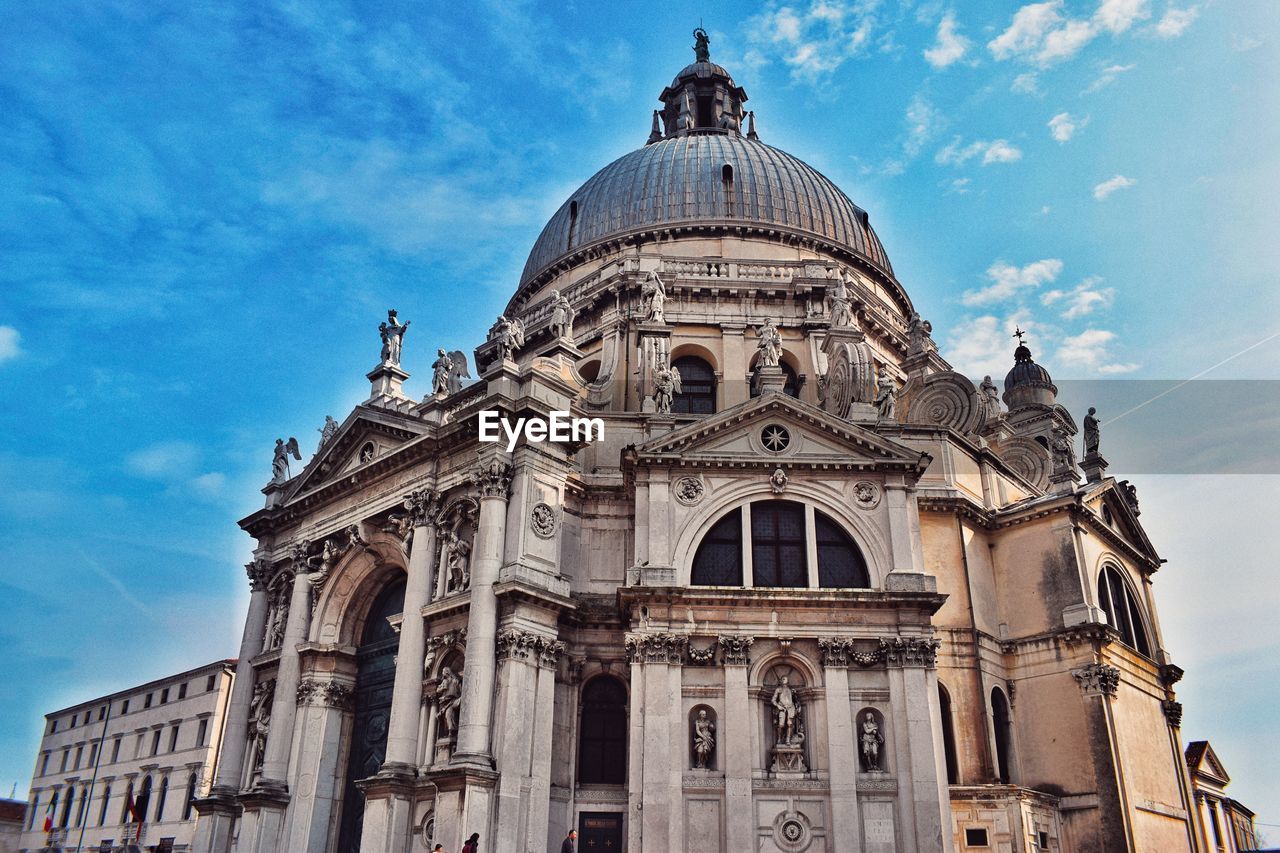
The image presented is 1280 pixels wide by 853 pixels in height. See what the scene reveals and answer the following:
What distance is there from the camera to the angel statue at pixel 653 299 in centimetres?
3516

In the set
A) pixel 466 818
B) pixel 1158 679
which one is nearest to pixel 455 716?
pixel 466 818

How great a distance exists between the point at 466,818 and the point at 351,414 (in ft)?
46.1

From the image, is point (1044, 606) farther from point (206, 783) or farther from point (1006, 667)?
point (206, 783)

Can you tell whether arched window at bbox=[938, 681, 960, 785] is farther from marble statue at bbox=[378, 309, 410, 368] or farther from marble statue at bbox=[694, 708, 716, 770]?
marble statue at bbox=[378, 309, 410, 368]

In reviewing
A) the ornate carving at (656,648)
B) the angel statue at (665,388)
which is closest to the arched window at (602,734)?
the ornate carving at (656,648)

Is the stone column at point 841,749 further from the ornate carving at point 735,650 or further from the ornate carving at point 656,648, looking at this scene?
the ornate carving at point 656,648

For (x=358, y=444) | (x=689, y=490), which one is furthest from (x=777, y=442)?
(x=358, y=444)

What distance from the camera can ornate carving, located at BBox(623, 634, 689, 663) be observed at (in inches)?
1029

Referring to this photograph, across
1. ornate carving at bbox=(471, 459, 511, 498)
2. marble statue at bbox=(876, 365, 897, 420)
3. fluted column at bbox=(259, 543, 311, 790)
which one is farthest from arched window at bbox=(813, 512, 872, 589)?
fluted column at bbox=(259, 543, 311, 790)

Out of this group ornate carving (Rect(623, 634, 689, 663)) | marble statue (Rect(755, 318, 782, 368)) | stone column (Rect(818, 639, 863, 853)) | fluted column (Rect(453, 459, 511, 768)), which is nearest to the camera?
stone column (Rect(818, 639, 863, 853))

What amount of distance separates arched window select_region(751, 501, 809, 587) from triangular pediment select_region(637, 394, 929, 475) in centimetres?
125

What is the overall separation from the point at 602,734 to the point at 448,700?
408 centimetres

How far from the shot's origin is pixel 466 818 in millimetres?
23562

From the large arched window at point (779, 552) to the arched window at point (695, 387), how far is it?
8.18 metres
